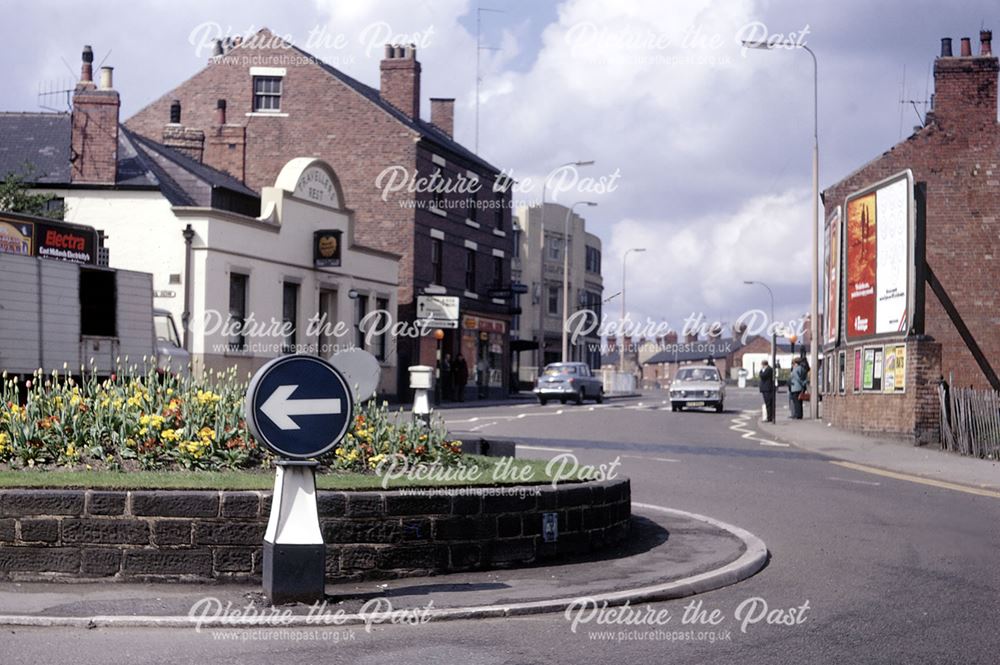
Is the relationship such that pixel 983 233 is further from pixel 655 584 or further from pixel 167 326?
pixel 655 584

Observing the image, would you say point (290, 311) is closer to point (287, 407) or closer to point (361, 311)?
point (361, 311)

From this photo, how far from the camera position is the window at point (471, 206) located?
5450 cm

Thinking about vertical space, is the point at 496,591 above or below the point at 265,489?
below

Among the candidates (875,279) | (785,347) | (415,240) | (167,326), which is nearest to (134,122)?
(415,240)

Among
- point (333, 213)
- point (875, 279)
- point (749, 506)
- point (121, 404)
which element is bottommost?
point (749, 506)

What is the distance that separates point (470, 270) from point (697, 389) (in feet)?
Answer: 48.4

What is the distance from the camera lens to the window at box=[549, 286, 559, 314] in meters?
81.6

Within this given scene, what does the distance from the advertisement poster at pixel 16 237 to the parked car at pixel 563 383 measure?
29280 millimetres

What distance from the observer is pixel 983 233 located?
3378 centimetres

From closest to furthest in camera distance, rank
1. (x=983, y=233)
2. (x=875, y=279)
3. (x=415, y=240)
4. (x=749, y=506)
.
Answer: (x=749, y=506) → (x=875, y=279) → (x=983, y=233) → (x=415, y=240)

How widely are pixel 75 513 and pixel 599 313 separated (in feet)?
273

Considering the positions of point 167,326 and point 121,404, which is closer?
point 121,404

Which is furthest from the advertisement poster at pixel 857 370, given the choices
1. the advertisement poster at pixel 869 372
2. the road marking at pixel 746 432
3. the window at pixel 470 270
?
the window at pixel 470 270

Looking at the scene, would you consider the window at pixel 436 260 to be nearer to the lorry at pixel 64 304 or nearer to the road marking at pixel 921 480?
the lorry at pixel 64 304
